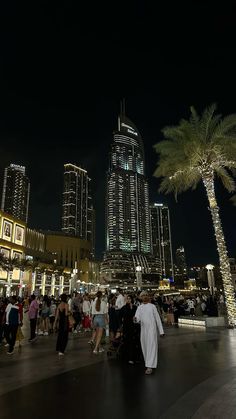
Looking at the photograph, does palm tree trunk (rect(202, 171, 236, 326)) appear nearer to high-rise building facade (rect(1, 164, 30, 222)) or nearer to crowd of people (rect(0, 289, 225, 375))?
crowd of people (rect(0, 289, 225, 375))

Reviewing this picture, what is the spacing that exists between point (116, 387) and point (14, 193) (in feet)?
660

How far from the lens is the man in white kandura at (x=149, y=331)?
7410mm

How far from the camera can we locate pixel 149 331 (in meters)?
7.70

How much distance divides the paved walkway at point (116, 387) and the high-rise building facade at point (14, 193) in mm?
192679

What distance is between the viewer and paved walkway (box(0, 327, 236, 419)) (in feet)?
15.7

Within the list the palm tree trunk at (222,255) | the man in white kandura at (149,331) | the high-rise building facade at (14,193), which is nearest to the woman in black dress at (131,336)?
the man in white kandura at (149,331)

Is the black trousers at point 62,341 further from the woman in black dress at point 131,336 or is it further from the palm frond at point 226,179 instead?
the palm frond at point 226,179

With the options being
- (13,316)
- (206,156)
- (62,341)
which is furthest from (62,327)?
(206,156)

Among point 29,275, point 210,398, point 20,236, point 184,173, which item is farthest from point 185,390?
point 29,275

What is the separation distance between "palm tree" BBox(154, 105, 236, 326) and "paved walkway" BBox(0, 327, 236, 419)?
10327 mm

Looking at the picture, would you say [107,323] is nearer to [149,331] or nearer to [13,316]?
[13,316]

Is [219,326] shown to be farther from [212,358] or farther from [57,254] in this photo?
[57,254]

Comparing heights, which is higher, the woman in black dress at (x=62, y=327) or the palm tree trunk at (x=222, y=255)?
the palm tree trunk at (x=222, y=255)

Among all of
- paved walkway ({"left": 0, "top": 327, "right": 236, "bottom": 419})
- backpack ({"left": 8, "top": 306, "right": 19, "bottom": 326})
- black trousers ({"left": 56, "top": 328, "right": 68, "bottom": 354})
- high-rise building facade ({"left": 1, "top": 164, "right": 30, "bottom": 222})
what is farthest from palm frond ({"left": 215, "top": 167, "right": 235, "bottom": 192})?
high-rise building facade ({"left": 1, "top": 164, "right": 30, "bottom": 222})
